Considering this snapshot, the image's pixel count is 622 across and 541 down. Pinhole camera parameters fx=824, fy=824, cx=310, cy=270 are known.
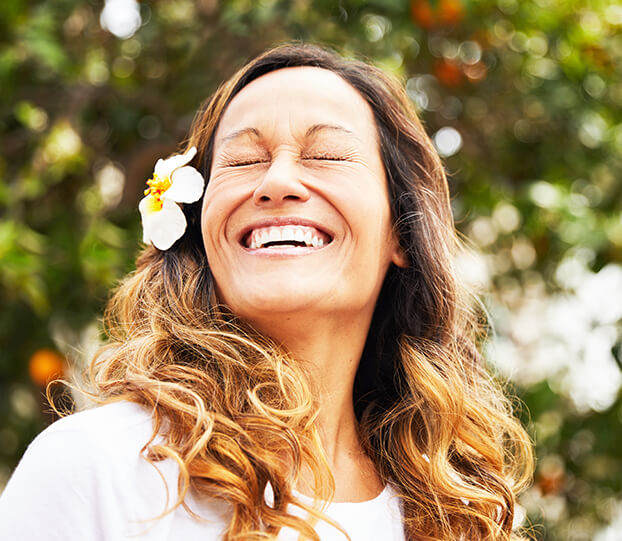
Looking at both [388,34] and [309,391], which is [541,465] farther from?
[309,391]

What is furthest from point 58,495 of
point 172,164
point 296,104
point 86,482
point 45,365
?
point 45,365

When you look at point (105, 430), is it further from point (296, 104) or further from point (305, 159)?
point (296, 104)

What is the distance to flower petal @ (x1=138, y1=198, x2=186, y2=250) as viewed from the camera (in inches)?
76.6

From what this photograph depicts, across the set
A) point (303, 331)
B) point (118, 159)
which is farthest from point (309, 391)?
point (118, 159)

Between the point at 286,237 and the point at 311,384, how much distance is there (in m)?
0.35

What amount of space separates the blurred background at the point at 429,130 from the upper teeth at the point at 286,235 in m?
1.28

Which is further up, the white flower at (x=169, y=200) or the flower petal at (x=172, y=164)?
the flower petal at (x=172, y=164)

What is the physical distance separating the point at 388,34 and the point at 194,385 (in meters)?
1.97

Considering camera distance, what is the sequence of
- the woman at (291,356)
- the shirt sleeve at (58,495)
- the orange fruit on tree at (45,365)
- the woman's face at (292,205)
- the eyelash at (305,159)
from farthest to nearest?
the orange fruit on tree at (45,365) → the eyelash at (305,159) → the woman's face at (292,205) → the woman at (291,356) → the shirt sleeve at (58,495)

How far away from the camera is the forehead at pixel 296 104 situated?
1.89 meters

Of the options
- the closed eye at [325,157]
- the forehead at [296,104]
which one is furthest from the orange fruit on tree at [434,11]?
the closed eye at [325,157]

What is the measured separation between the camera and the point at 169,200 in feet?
6.40

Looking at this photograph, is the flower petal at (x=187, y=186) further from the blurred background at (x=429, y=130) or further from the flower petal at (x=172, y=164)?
the blurred background at (x=429, y=130)

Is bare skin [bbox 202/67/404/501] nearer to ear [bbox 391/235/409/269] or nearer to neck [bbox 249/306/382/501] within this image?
neck [bbox 249/306/382/501]
